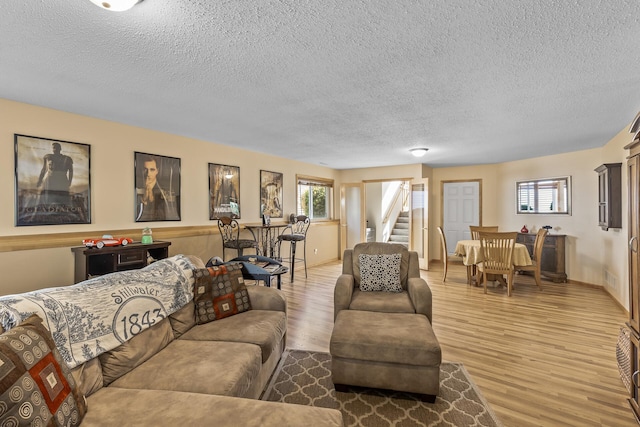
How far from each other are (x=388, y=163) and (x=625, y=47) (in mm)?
4734

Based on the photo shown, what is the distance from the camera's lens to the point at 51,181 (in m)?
3.04

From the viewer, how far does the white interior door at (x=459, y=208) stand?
6949 millimetres

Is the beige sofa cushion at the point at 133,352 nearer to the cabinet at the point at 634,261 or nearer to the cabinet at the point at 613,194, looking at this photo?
the cabinet at the point at 634,261

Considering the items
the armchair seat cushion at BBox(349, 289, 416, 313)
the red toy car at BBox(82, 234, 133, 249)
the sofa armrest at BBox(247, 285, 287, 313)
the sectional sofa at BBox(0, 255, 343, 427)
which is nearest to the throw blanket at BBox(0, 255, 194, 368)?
the sectional sofa at BBox(0, 255, 343, 427)

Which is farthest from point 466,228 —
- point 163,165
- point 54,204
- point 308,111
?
point 54,204

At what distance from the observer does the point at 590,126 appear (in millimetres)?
3627

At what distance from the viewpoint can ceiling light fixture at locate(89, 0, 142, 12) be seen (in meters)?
1.43

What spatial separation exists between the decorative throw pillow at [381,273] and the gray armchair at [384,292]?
62mm

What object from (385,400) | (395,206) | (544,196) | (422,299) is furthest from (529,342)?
(395,206)

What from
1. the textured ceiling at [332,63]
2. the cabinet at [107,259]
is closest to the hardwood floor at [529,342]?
the cabinet at [107,259]

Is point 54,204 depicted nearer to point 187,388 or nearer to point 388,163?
point 187,388

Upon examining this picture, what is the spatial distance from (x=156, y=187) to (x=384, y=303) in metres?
3.25

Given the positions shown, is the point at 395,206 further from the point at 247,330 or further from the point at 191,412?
the point at 191,412

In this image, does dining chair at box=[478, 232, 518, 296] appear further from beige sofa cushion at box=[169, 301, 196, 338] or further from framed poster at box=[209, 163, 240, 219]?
beige sofa cushion at box=[169, 301, 196, 338]
